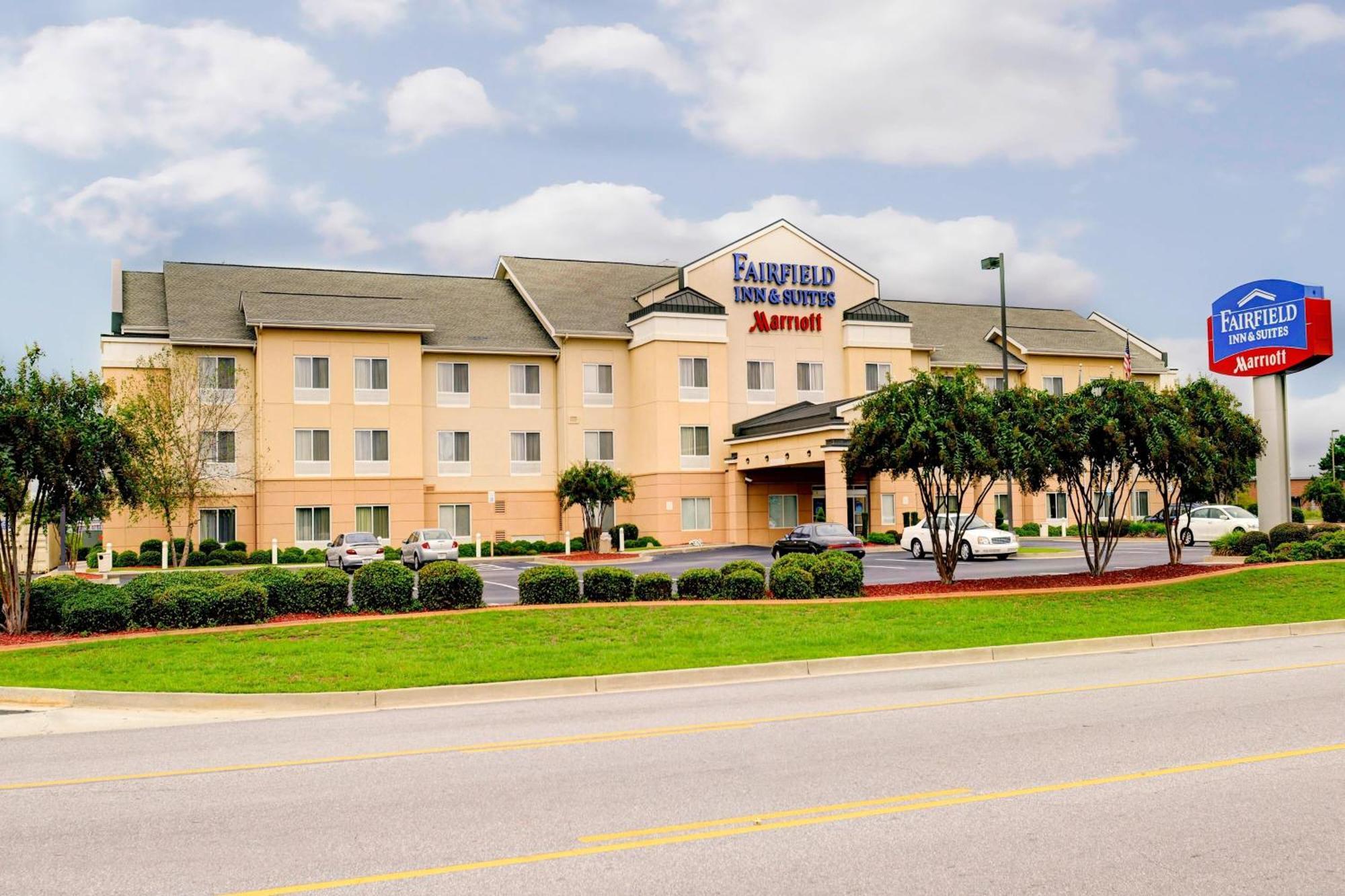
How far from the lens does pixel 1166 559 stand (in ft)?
113

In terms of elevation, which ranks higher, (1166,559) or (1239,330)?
(1239,330)

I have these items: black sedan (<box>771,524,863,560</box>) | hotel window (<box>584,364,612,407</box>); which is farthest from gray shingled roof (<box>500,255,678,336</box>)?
black sedan (<box>771,524,863,560</box>)

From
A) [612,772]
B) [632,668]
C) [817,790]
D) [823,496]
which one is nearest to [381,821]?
[612,772]

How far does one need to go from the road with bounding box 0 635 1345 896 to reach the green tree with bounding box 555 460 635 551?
30.3 metres

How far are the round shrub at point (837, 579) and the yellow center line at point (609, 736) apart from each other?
8473 mm

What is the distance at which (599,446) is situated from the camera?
167ft

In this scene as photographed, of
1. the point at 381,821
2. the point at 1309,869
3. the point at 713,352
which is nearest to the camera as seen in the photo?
the point at 1309,869

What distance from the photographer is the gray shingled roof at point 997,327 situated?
57188 millimetres

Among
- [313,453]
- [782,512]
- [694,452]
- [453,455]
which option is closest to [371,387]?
[313,453]

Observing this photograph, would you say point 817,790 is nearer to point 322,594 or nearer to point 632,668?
point 632,668

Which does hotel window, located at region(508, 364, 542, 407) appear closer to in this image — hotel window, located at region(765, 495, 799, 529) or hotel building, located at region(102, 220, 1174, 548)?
hotel building, located at region(102, 220, 1174, 548)

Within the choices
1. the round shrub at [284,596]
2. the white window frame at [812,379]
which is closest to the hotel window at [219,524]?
the white window frame at [812,379]

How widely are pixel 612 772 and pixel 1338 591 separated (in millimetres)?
18018

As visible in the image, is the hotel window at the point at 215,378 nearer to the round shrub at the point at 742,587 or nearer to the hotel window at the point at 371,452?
the hotel window at the point at 371,452
